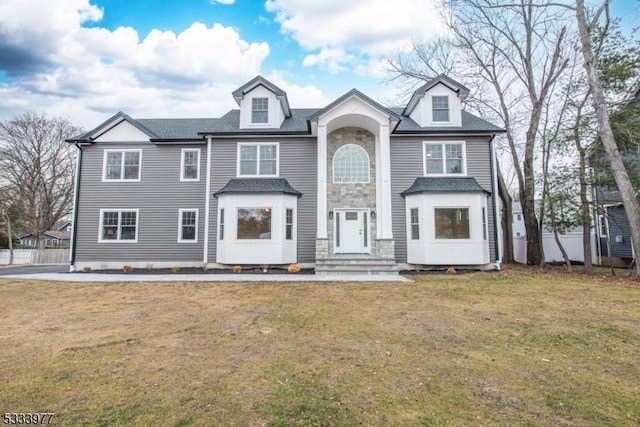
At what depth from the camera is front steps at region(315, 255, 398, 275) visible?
1166 cm

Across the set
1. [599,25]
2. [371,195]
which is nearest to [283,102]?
[371,195]

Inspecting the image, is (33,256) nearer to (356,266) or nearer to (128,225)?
(128,225)

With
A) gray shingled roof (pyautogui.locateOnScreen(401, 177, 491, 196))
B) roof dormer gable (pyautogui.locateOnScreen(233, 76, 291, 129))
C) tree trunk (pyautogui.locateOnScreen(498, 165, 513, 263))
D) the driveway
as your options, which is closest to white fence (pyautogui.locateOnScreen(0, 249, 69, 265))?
the driveway

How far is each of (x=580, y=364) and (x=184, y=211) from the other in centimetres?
1404

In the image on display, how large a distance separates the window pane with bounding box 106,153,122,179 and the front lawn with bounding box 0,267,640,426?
8233 mm

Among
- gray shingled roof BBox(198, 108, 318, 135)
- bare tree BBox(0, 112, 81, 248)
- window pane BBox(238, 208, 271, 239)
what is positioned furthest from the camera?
bare tree BBox(0, 112, 81, 248)

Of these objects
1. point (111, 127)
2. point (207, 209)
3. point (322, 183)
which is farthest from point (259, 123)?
point (111, 127)

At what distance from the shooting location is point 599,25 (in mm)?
12758

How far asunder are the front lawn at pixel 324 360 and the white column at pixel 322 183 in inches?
198

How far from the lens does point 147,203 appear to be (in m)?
14.2

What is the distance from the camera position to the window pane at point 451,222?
12.8m

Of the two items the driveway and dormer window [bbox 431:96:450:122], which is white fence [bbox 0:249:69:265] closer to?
the driveway

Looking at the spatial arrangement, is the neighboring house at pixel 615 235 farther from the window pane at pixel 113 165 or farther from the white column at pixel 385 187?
the window pane at pixel 113 165

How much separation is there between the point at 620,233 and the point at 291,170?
1704 cm
